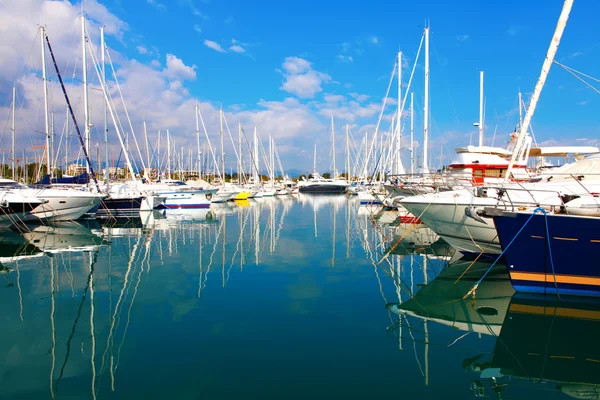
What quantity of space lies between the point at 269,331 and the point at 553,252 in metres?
6.47

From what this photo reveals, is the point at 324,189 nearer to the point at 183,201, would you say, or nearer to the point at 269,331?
the point at 183,201

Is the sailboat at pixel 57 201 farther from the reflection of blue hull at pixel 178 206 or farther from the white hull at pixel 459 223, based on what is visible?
the white hull at pixel 459 223

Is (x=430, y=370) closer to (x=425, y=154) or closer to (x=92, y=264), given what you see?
(x=92, y=264)

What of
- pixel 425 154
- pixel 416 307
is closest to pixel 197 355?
pixel 416 307

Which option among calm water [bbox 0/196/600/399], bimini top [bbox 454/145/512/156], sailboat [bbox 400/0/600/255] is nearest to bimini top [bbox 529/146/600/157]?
bimini top [bbox 454/145/512/156]

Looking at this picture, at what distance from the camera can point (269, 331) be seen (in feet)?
23.7

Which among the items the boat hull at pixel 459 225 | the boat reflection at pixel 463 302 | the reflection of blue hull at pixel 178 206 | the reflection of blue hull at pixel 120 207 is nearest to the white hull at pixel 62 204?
the reflection of blue hull at pixel 120 207

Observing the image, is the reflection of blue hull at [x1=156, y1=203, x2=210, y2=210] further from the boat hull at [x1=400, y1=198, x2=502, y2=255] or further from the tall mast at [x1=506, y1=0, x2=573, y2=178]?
the tall mast at [x1=506, y1=0, x2=573, y2=178]

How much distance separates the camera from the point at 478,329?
294 inches

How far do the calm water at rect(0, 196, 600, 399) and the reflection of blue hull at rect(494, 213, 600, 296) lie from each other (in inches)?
33.1

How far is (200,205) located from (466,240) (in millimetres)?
28174

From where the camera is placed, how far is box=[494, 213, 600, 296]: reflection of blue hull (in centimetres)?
846

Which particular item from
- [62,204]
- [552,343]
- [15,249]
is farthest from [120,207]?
[552,343]

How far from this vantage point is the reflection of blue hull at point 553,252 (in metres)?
8.46
